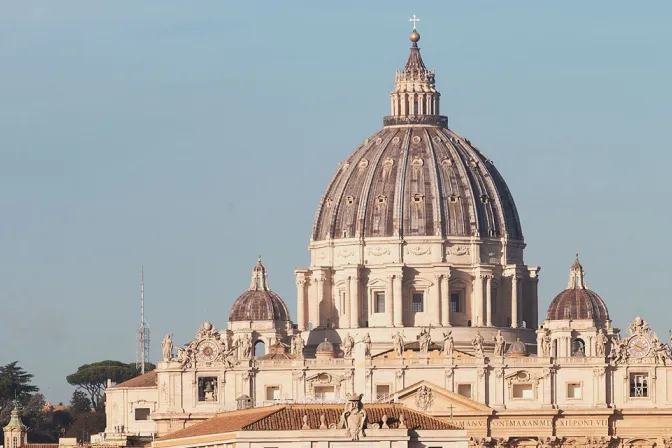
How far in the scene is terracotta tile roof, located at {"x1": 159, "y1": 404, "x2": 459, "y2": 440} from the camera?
5394 inches

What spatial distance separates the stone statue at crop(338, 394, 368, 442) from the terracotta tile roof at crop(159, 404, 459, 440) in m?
1.66

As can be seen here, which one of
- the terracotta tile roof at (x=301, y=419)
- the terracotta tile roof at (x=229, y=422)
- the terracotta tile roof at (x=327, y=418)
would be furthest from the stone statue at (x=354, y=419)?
the terracotta tile roof at (x=229, y=422)

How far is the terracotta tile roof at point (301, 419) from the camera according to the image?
13700 cm

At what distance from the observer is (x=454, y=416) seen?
199 m

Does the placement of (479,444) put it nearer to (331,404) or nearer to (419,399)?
(419,399)

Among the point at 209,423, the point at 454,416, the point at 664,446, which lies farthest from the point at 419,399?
the point at 209,423

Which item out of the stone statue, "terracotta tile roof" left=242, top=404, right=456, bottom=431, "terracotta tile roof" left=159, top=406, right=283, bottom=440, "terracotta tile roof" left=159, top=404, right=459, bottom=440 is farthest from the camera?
"terracotta tile roof" left=159, top=406, right=283, bottom=440

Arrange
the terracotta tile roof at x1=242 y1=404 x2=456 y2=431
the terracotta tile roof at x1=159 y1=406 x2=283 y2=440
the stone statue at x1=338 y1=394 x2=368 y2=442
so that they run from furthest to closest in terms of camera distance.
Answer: the terracotta tile roof at x1=159 y1=406 x2=283 y2=440, the terracotta tile roof at x1=242 y1=404 x2=456 y2=431, the stone statue at x1=338 y1=394 x2=368 y2=442

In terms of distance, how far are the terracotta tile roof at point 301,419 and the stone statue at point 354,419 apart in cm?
166

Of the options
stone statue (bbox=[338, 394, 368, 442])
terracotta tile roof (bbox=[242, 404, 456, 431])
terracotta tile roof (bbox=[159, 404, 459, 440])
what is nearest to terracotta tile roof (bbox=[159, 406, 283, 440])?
terracotta tile roof (bbox=[159, 404, 459, 440])

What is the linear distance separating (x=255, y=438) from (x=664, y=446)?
225 feet

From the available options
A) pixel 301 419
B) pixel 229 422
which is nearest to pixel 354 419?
pixel 301 419

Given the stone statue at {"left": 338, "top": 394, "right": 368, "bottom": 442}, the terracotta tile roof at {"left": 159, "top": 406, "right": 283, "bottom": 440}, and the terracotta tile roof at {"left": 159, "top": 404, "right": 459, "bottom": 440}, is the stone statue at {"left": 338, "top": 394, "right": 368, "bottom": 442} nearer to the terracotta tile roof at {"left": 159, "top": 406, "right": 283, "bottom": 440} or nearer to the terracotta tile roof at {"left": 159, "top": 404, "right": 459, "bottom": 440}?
the terracotta tile roof at {"left": 159, "top": 404, "right": 459, "bottom": 440}

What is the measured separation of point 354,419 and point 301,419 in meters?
6.04
